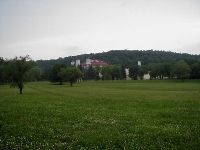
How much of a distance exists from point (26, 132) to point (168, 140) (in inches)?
320

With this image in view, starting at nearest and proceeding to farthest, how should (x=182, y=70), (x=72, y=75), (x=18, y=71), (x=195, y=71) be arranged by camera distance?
1. (x=18, y=71)
2. (x=72, y=75)
3. (x=182, y=70)
4. (x=195, y=71)

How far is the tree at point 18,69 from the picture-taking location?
272 ft

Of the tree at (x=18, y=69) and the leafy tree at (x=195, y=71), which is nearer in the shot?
the tree at (x=18, y=69)

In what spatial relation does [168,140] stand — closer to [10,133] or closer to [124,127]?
[124,127]

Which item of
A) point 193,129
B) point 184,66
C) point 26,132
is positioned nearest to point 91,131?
point 26,132

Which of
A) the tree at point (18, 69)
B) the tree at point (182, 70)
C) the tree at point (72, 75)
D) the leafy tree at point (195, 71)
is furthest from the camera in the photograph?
the tree at point (182, 70)

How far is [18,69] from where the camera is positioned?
84.1 metres

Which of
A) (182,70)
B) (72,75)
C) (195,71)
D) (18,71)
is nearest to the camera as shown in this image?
(18,71)

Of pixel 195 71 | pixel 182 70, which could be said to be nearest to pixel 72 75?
pixel 182 70

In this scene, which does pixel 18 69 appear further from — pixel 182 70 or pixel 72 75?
pixel 182 70

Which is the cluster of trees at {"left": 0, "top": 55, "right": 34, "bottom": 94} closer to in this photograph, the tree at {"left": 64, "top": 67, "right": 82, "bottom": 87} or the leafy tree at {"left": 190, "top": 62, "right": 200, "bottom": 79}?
the tree at {"left": 64, "top": 67, "right": 82, "bottom": 87}

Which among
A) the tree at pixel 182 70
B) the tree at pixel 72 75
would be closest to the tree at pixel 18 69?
the tree at pixel 72 75

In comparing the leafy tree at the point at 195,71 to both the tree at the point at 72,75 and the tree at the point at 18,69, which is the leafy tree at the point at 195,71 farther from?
the tree at the point at 18,69

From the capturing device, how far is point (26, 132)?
19469 mm
